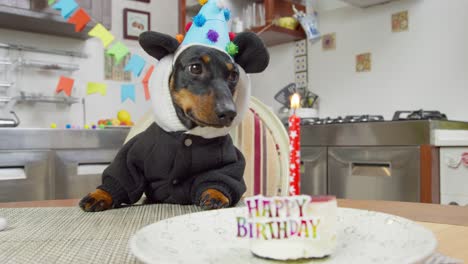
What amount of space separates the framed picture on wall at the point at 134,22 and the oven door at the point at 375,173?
166cm

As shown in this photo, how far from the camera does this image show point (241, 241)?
41cm

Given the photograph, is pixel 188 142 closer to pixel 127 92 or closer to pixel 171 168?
pixel 171 168

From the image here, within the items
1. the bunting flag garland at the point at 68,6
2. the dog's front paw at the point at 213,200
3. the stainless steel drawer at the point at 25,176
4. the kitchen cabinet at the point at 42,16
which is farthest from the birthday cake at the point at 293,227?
the kitchen cabinet at the point at 42,16

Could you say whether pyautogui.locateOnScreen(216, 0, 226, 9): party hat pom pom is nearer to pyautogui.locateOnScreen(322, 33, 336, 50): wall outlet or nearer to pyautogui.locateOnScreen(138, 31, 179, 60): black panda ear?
pyautogui.locateOnScreen(138, 31, 179, 60): black panda ear

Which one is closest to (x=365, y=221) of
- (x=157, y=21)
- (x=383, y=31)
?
(x=383, y=31)

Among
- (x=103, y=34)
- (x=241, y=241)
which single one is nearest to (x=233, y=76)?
(x=241, y=241)

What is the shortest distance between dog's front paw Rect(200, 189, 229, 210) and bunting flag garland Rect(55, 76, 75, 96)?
7.02 feet

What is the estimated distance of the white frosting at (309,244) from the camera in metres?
0.36

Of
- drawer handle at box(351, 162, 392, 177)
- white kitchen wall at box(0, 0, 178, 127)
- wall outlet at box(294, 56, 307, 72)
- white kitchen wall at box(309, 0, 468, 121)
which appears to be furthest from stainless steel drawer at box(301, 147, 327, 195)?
white kitchen wall at box(0, 0, 178, 127)

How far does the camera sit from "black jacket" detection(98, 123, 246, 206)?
82 centimetres

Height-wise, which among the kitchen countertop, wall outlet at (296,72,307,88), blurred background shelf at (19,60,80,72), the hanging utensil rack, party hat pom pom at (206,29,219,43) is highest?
the hanging utensil rack

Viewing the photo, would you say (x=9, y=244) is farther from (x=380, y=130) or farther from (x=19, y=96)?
(x=19, y=96)

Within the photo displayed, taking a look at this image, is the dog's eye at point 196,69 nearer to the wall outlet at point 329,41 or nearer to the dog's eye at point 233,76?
the dog's eye at point 233,76

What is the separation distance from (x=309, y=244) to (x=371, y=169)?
→ 1899mm
